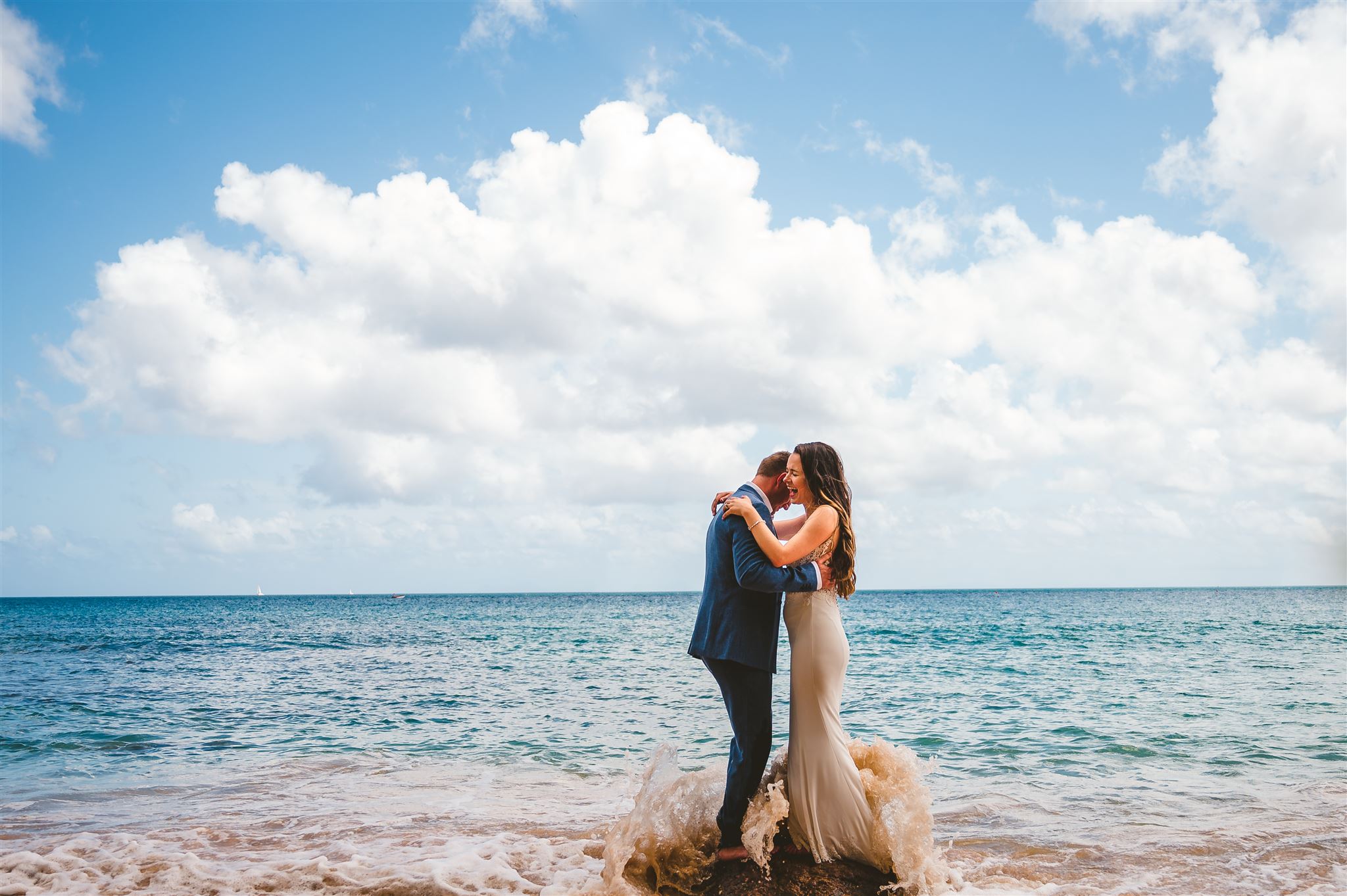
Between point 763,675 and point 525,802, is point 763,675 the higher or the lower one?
the higher one

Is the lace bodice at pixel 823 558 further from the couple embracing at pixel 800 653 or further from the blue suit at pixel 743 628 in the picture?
the blue suit at pixel 743 628

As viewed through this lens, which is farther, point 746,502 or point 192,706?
point 192,706

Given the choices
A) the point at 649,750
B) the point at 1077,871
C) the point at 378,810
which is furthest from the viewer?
the point at 649,750

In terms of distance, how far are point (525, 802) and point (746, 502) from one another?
543 cm

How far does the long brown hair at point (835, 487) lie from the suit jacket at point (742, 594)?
0.32 meters

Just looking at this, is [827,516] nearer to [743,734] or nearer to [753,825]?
[743,734]

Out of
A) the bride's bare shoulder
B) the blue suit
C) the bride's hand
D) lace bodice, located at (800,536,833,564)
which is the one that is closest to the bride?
lace bodice, located at (800,536,833,564)

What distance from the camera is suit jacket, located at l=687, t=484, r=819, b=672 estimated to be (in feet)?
16.4

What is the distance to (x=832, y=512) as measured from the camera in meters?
5.21

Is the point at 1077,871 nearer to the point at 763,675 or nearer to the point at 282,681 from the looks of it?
the point at 763,675

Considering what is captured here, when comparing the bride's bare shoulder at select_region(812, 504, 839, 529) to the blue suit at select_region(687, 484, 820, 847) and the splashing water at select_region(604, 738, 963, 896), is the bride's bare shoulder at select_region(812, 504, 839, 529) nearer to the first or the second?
the blue suit at select_region(687, 484, 820, 847)

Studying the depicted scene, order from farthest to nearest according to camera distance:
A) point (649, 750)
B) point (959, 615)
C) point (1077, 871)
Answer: point (959, 615), point (649, 750), point (1077, 871)

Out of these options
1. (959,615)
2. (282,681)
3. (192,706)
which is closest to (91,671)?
(282,681)

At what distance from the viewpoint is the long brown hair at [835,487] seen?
5398 mm
